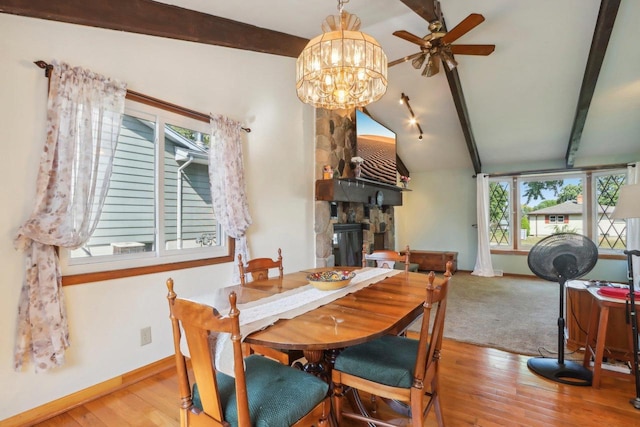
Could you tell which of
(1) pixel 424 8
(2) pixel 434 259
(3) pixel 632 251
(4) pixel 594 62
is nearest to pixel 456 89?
(4) pixel 594 62

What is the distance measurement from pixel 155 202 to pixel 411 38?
276cm

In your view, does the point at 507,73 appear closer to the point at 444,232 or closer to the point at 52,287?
the point at 444,232

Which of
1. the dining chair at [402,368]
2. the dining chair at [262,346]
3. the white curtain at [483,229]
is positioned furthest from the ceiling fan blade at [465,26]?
the white curtain at [483,229]

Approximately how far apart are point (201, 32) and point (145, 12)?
1.31ft

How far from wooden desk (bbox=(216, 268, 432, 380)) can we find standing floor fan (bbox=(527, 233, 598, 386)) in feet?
3.65

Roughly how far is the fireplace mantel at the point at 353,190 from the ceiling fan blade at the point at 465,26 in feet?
6.36

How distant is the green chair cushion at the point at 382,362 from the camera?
1.41m

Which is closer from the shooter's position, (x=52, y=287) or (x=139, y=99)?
(x=52, y=287)

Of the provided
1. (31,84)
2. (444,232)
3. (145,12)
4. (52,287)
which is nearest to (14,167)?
(31,84)

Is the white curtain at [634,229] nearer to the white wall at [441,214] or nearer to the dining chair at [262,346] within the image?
the white wall at [441,214]

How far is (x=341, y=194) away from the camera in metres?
4.25

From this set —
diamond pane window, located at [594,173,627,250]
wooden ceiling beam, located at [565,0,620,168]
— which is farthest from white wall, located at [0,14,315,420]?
diamond pane window, located at [594,173,627,250]

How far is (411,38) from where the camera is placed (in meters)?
3.00

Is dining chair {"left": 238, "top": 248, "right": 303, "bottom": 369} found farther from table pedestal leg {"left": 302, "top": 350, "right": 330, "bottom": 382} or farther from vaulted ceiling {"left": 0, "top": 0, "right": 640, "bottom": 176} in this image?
vaulted ceiling {"left": 0, "top": 0, "right": 640, "bottom": 176}
